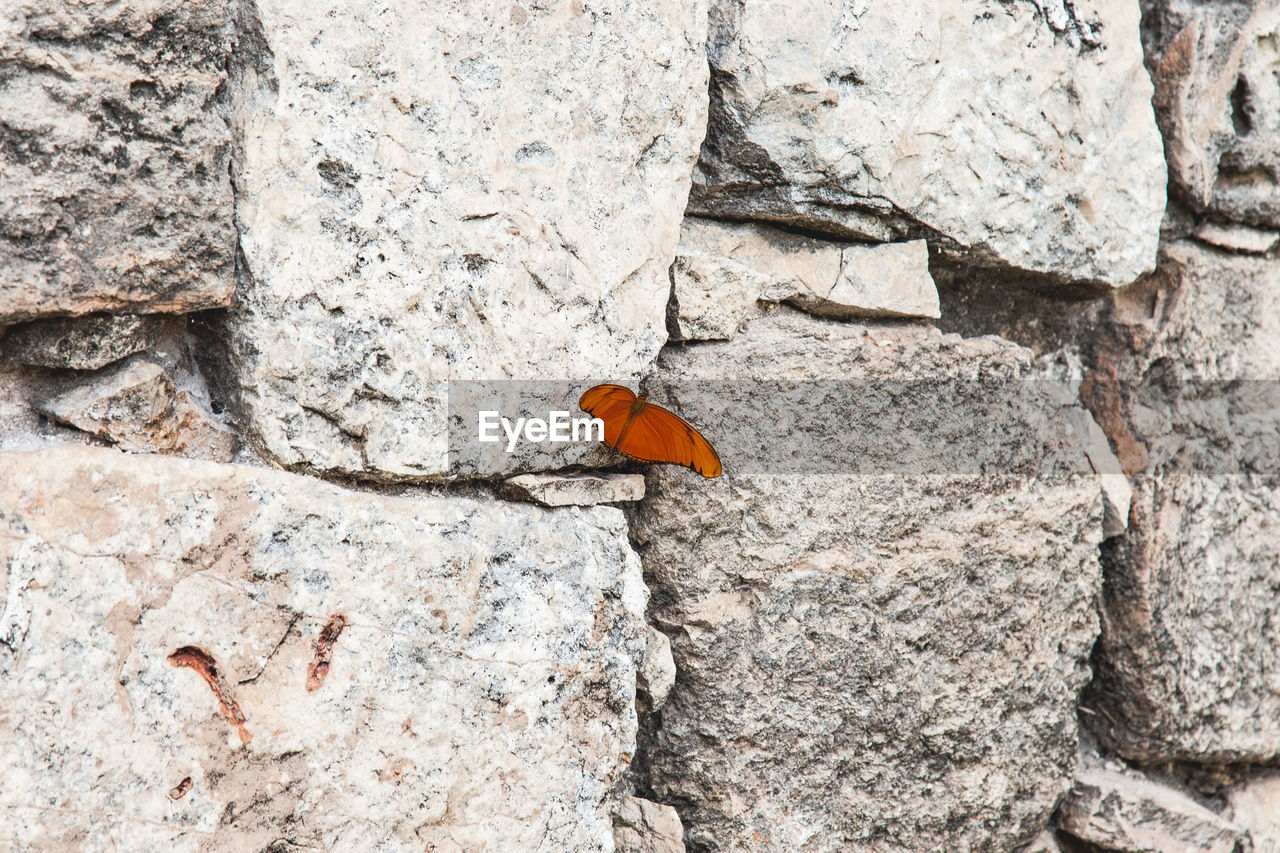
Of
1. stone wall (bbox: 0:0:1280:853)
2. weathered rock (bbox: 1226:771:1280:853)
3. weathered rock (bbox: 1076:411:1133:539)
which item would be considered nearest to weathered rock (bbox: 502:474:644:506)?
stone wall (bbox: 0:0:1280:853)

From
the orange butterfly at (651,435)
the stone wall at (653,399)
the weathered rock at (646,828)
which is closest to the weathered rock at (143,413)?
the stone wall at (653,399)

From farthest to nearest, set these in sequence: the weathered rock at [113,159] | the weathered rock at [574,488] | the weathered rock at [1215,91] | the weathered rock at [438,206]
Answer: the weathered rock at [1215,91], the weathered rock at [574,488], the weathered rock at [438,206], the weathered rock at [113,159]

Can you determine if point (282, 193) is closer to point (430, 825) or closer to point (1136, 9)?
point (430, 825)

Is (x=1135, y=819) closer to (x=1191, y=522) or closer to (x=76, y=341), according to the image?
(x=1191, y=522)

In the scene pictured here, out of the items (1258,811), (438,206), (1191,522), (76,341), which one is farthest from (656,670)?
(1258,811)

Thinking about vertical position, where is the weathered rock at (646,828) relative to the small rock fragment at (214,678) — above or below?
below

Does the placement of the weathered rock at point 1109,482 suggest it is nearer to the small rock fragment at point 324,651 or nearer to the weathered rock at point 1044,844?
the weathered rock at point 1044,844
